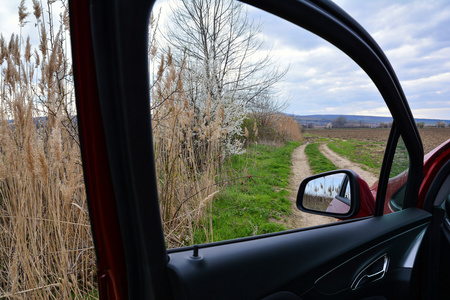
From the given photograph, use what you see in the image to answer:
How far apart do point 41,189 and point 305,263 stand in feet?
5.55

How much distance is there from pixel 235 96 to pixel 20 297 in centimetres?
645

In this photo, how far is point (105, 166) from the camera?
0.58m

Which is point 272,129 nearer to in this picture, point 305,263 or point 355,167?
point 355,167

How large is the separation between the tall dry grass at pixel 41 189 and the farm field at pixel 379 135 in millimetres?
1699

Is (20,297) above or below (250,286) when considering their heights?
below

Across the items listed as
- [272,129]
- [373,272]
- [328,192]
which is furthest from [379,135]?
[272,129]

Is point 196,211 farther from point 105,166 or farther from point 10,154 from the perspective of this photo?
point 105,166

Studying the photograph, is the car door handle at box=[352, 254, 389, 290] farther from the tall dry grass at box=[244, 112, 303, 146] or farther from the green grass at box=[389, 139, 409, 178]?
the tall dry grass at box=[244, 112, 303, 146]

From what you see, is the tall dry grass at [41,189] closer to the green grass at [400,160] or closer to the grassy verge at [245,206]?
the grassy verge at [245,206]

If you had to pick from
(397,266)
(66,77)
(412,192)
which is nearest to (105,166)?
(397,266)

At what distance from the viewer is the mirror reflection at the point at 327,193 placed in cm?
152

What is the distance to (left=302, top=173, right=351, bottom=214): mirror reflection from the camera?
1.52 m

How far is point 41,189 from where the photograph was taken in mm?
1870

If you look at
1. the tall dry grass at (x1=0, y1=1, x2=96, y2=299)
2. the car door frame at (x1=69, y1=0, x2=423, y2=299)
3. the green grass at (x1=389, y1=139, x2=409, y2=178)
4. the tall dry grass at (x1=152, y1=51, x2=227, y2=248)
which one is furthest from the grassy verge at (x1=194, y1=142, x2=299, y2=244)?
the car door frame at (x1=69, y1=0, x2=423, y2=299)
